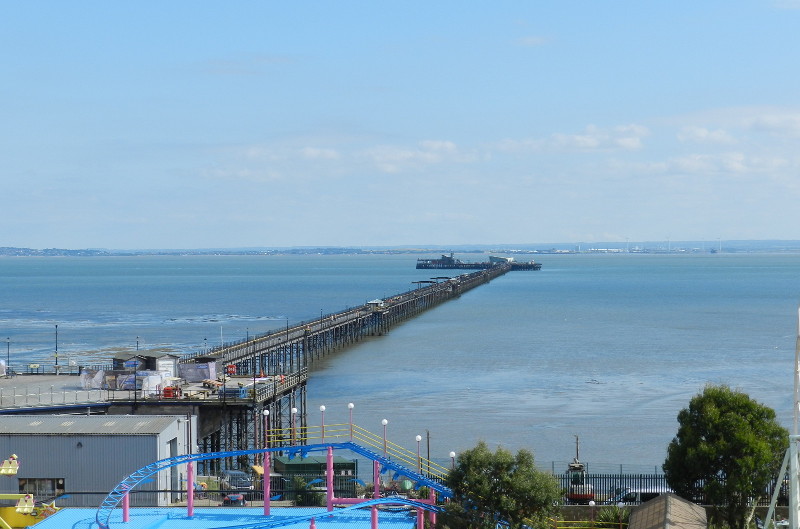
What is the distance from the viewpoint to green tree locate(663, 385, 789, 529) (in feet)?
84.4

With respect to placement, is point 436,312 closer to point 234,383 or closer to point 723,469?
point 234,383

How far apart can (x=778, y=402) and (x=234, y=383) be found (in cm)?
2834

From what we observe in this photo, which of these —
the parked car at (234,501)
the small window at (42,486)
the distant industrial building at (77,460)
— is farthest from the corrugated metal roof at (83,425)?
the parked car at (234,501)

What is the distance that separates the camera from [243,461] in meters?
42.3

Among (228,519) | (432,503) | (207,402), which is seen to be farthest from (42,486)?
(432,503)

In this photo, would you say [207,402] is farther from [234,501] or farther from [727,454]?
[727,454]

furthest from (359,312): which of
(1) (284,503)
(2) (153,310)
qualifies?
(1) (284,503)

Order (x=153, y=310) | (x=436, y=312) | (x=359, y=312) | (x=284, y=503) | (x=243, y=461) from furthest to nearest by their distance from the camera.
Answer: (x=153, y=310)
(x=436, y=312)
(x=359, y=312)
(x=243, y=461)
(x=284, y=503)

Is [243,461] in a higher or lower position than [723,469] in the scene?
lower

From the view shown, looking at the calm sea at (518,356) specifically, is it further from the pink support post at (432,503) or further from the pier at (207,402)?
the pink support post at (432,503)

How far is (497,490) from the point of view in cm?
2370

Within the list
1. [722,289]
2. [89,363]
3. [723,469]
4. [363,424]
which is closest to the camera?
[723,469]

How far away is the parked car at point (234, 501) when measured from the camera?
95.9 feet

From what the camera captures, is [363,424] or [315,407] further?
[315,407]
